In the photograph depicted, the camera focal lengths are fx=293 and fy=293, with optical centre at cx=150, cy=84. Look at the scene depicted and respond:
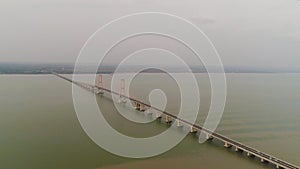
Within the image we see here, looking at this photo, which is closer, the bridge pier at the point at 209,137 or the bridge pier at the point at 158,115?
the bridge pier at the point at 209,137

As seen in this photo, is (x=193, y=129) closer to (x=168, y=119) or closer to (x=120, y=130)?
(x=168, y=119)

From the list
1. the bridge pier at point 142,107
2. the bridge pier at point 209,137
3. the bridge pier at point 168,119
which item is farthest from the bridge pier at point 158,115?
the bridge pier at point 209,137

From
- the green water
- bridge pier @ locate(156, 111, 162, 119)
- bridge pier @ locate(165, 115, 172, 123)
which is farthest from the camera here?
bridge pier @ locate(156, 111, 162, 119)

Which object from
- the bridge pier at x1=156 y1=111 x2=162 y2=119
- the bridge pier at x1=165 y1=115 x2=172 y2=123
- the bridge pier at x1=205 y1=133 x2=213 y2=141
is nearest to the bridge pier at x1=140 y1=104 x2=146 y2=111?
the bridge pier at x1=156 y1=111 x2=162 y2=119

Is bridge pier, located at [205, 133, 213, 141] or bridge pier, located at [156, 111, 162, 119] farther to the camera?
bridge pier, located at [156, 111, 162, 119]

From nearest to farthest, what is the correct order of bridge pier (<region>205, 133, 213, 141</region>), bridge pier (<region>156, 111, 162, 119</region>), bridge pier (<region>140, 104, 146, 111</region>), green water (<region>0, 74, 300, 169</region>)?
green water (<region>0, 74, 300, 169</region>)
bridge pier (<region>205, 133, 213, 141</region>)
bridge pier (<region>156, 111, 162, 119</region>)
bridge pier (<region>140, 104, 146, 111</region>)

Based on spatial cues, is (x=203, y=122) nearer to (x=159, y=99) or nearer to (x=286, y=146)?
(x=286, y=146)

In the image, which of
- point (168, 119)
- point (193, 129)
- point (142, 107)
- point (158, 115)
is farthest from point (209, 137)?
point (142, 107)

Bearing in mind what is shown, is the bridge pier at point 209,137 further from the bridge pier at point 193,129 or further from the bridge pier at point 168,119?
the bridge pier at point 168,119

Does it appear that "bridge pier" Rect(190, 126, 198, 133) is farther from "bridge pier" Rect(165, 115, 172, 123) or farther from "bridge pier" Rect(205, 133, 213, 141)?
"bridge pier" Rect(165, 115, 172, 123)

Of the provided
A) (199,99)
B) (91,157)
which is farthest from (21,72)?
(91,157)

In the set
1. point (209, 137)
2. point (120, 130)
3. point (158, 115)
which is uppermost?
point (158, 115)
